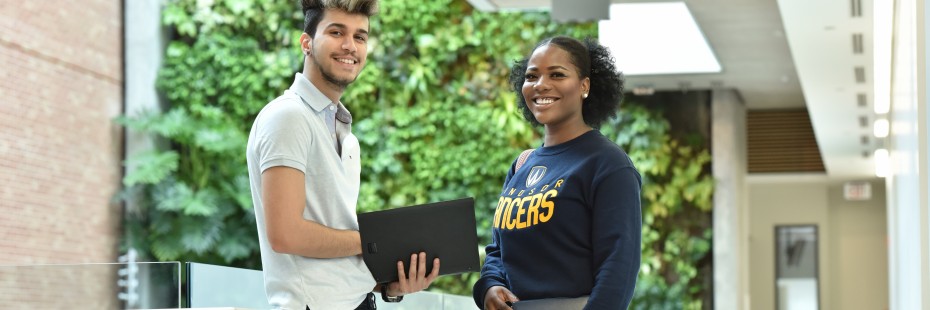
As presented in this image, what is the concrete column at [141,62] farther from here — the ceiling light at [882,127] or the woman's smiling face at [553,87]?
the woman's smiling face at [553,87]

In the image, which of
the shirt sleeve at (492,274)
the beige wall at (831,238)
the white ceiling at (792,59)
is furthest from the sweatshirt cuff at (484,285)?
the beige wall at (831,238)

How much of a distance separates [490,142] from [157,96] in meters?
3.04

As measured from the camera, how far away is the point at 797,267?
17.6 meters

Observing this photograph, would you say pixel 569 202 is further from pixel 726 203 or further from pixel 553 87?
pixel 726 203

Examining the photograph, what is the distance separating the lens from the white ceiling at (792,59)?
7.86 meters

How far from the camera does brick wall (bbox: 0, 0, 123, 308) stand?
31.3 ft

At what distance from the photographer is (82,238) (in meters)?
10.4

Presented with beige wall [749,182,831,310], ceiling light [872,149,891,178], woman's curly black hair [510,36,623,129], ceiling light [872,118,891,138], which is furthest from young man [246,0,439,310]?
beige wall [749,182,831,310]

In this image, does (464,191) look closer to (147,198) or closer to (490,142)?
(490,142)

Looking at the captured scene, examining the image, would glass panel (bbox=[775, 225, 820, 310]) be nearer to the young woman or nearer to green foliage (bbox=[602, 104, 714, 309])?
green foliage (bbox=[602, 104, 714, 309])

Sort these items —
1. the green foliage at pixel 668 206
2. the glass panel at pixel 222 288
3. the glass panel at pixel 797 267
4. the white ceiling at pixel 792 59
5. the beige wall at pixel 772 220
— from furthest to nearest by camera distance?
the glass panel at pixel 797 267, the beige wall at pixel 772 220, the green foliage at pixel 668 206, the white ceiling at pixel 792 59, the glass panel at pixel 222 288

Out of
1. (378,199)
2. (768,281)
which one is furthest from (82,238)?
(768,281)

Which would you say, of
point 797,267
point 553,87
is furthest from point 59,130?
point 797,267

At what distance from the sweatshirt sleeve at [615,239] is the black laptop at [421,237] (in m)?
0.24
